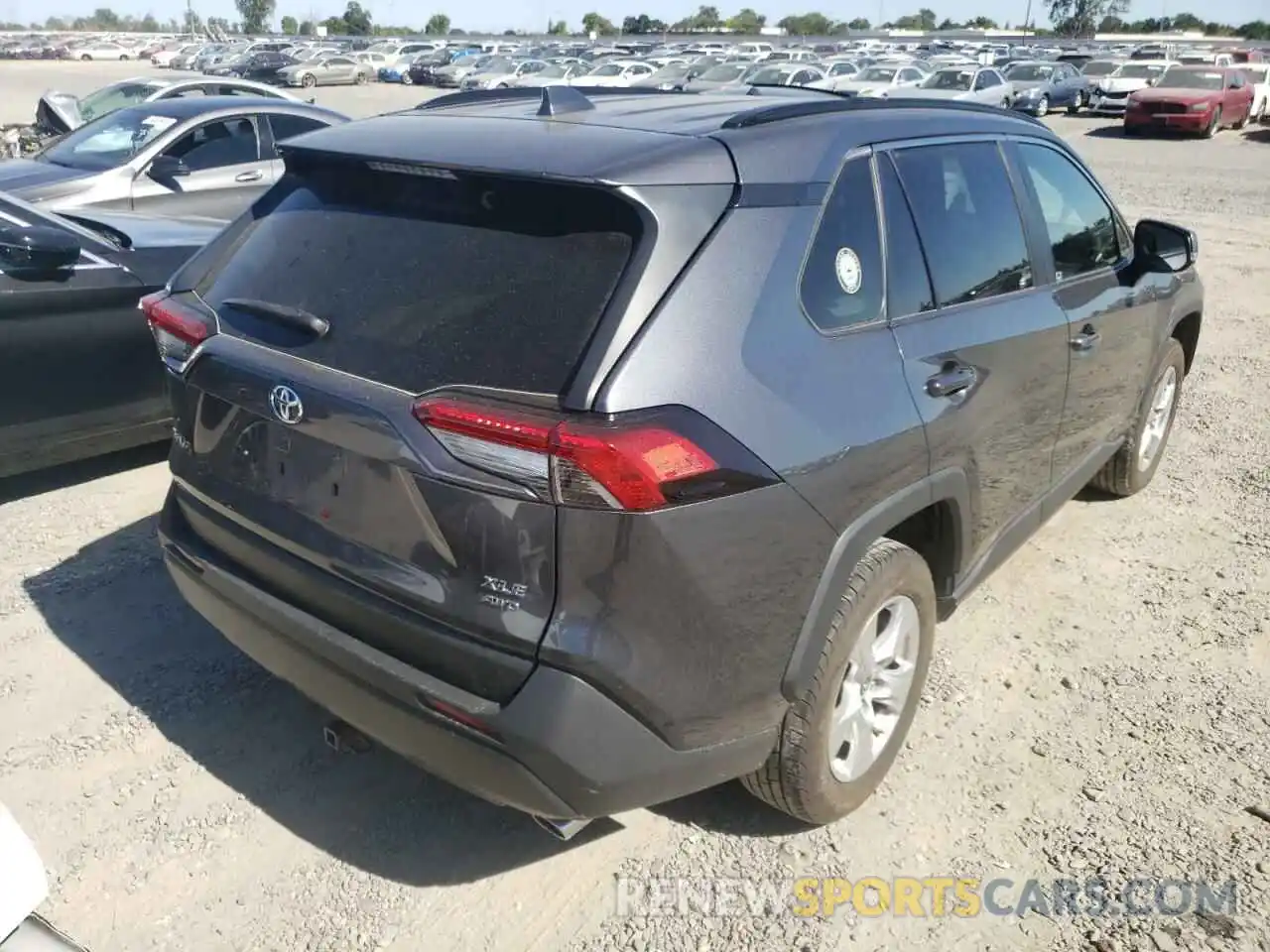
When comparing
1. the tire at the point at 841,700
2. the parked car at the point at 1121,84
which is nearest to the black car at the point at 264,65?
the parked car at the point at 1121,84

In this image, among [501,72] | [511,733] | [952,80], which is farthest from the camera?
[501,72]

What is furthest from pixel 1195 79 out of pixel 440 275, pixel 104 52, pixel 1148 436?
pixel 104 52

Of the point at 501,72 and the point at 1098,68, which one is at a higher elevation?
the point at 1098,68

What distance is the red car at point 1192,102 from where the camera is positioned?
992 inches

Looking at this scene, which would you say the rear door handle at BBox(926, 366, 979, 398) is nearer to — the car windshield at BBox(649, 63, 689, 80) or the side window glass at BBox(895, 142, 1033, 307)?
the side window glass at BBox(895, 142, 1033, 307)

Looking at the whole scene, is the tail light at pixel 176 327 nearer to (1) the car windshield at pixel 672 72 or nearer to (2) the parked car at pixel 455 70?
(1) the car windshield at pixel 672 72

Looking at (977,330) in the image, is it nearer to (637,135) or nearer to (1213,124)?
(637,135)

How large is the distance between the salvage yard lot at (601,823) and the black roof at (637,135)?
5.59 ft

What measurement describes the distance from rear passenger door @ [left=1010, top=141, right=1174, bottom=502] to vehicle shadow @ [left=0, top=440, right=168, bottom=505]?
13.7 ft

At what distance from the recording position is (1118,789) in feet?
9.98

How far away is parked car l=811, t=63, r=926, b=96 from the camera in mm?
29708

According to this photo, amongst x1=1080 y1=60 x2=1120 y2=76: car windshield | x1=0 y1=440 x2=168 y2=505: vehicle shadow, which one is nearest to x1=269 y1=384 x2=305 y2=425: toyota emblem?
x1=0 y1=440 x2=168 y2=505: vehicle shadow

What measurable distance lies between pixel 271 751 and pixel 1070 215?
3259mm

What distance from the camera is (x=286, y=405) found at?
237 centimetres
